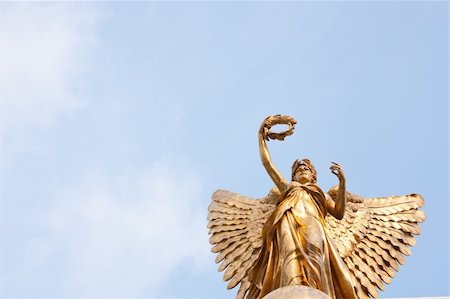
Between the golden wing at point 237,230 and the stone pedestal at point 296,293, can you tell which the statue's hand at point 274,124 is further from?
the stone pedestal at point 296,293

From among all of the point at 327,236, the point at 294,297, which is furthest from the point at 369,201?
the point at 294,297

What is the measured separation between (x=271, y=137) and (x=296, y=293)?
3.03 m

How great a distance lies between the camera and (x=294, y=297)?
1085cm

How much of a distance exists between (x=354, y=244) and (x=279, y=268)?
229 centimetres

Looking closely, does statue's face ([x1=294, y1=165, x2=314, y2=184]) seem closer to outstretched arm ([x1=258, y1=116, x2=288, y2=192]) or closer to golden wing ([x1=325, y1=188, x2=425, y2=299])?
outstretched arm ([x1=258, y1=116, x2=288, y2=192])

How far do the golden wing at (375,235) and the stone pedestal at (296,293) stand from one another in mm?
2363

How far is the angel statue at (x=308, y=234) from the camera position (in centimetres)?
1200

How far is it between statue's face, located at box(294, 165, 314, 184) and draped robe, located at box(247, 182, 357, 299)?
0.97 ft

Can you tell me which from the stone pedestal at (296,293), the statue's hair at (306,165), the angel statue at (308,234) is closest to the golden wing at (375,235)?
the angel statue at (308,234)

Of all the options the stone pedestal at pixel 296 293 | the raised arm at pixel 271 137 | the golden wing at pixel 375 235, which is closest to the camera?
the stone pedestal at pixel 296 293

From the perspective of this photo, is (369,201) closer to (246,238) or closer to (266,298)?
(246,238)

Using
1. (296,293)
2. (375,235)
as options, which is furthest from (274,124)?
(296,293)

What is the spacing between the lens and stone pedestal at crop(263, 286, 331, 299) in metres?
10.9

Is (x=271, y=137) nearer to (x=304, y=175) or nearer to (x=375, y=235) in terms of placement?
(x=304, y=175)
